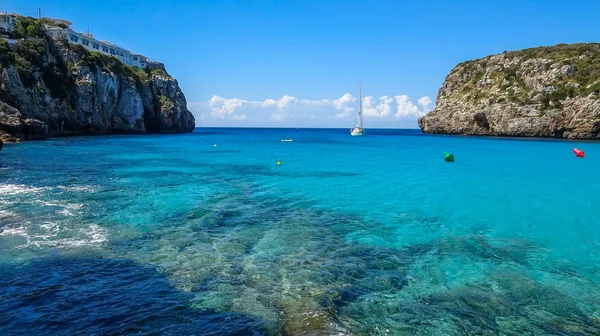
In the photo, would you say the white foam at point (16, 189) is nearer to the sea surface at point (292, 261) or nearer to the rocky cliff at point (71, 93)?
the sea surface at point (292, 261)

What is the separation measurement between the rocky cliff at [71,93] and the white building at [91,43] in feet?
36.3

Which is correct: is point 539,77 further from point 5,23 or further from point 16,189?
point 5,23

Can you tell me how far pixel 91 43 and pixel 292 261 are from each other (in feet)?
391

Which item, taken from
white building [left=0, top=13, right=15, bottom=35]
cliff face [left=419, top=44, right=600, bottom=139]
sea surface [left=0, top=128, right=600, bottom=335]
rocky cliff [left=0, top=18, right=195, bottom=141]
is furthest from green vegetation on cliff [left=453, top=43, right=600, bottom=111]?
white building [left=0, top=13, right=15, bottom=35]

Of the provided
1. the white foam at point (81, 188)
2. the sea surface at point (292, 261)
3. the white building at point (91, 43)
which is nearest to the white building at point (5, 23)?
the white building at point (91, 43)

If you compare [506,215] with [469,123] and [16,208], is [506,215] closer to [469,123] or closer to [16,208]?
[16,208]

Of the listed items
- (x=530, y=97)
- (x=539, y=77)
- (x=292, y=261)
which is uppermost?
Result: (x=539, y=77)

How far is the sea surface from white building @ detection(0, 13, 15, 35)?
212ft

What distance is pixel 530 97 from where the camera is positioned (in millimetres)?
95250

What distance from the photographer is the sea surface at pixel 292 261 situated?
7.45 m

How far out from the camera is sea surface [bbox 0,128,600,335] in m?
7.45

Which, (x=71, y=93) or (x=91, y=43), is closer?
(x=71, y=93)

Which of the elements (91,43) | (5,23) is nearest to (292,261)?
(5,23)

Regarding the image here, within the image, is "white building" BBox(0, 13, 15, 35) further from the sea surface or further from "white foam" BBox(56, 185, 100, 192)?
"white foam" BBox(56, 185, 100, 192)
